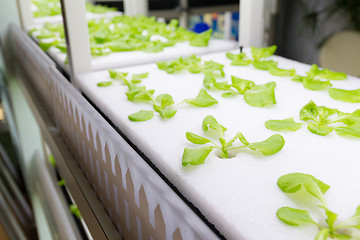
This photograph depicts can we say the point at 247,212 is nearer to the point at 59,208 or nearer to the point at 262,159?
the point at 262,159

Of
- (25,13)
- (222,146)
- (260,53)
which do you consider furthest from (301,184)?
(25,13)

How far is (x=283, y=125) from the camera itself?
675mm

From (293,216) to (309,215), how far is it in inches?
0.9

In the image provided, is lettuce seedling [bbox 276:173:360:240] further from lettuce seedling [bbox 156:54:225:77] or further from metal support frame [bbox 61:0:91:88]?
metal support frame [bbox 61:0:91:88]

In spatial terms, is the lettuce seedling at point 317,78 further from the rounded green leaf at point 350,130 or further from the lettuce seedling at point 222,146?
the lettuce seedling at point 222,146

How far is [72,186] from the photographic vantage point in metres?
0.96

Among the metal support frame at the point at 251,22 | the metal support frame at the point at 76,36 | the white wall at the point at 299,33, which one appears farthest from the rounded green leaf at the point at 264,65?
the white wall at the point at 299,33

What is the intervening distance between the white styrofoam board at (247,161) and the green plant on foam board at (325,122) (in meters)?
0.01

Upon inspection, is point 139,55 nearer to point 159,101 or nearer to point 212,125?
point 159,101

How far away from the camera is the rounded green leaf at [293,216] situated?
0.42 meters

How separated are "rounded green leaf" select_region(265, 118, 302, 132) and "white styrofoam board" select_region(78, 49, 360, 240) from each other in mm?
12

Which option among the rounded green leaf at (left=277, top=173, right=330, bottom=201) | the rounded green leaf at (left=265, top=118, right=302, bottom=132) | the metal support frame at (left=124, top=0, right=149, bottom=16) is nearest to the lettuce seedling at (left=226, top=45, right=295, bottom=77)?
the rounded green leaf at (left=265, top=118, right=302, bottom=132)

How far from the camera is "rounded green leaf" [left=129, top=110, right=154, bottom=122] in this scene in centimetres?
73

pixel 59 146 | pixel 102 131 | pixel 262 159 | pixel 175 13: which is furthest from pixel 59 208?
pixel 175 13
